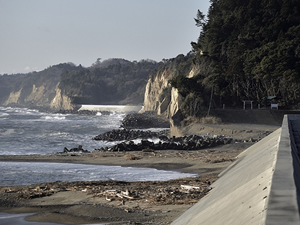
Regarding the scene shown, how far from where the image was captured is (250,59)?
4359cm

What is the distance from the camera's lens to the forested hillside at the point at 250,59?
4159 cm

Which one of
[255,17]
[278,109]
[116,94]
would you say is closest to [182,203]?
[278,109]

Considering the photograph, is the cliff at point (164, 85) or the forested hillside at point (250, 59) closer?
the forested hillside at point (250, 59)

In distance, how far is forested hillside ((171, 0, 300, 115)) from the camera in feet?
136

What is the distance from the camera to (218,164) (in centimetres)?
Answer: 1773

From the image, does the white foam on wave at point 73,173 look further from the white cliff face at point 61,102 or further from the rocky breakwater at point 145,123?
the white cliff face at point 61,102

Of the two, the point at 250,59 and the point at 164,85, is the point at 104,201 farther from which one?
the point at 164,85

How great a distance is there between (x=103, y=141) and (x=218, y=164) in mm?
23130

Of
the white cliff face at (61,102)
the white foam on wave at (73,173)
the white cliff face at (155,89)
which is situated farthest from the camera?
the white cliff face at (61,102)

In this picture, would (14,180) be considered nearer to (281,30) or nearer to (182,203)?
(182,203)

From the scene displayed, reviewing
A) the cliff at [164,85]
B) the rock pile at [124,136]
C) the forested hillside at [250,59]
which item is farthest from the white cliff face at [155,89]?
the rock pile at [124,136]

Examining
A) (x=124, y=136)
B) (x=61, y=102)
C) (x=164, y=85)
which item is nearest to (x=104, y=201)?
(x=124, y=136)

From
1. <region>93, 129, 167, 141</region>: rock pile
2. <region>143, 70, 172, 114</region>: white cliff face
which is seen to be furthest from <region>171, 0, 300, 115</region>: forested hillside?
<region>143, 70, 172, 114</region>: white cliff face

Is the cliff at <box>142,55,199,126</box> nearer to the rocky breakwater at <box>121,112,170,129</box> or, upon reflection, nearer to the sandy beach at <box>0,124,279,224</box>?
the rocky breakwater at <box>121,112,170,129</box>
